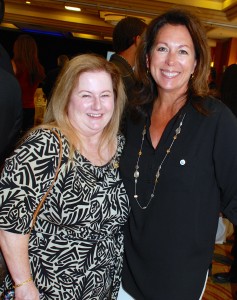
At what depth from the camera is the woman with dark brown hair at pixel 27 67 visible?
3.80m

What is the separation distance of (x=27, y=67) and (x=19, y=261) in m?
3.07

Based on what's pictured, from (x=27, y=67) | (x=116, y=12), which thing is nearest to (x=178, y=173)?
(x=27, y=67)

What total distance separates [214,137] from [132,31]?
4.84ft

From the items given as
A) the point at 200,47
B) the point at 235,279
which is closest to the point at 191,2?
the point at 235,279

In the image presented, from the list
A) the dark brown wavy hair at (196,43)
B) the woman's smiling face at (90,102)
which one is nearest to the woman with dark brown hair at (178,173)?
the dark brown wavy hair at (196,43)

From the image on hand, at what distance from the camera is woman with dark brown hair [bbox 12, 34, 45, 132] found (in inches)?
150

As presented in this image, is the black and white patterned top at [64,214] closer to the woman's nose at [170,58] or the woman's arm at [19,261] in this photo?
the woman's arm at [19,261]

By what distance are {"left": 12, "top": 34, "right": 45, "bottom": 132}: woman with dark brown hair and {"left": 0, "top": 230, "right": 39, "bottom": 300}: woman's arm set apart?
2550 mm

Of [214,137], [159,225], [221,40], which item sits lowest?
[159,225]

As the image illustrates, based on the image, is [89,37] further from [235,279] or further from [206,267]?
[206,267]

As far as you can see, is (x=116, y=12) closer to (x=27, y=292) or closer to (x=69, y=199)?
(x=69, y=199)

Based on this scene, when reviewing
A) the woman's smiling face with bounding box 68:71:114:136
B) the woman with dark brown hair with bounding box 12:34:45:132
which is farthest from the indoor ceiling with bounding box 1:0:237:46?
the woman's smiling face with bounding box 68:71:114:136

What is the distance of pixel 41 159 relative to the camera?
4.22ft

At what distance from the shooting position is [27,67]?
13.2 feet
